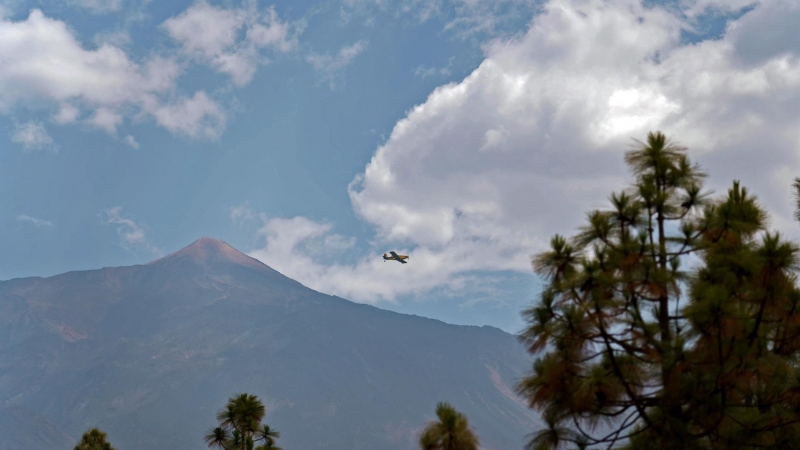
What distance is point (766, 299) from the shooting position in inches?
630

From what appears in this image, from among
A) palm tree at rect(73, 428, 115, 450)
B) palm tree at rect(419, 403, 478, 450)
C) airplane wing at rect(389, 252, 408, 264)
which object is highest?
airplane wing at rect(389, 252, 408, 264)

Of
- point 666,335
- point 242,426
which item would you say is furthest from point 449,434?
point 242,426

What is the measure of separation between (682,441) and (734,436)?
49.3 inches

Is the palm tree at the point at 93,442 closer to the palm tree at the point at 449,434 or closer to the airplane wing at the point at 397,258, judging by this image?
the palm tree at the point at 449,434

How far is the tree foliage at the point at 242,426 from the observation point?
4250 centimetres

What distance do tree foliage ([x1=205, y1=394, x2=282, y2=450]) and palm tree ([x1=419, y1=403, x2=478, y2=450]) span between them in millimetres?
24803

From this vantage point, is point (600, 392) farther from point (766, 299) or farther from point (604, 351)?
point (766, 299)

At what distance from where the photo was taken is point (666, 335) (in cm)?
1627

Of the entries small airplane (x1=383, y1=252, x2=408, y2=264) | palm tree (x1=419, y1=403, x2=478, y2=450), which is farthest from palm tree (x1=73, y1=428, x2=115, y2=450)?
small airplane (x1=383, y1=252, x2=408, y2=264)

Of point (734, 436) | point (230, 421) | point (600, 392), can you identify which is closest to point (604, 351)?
point (600, 392)

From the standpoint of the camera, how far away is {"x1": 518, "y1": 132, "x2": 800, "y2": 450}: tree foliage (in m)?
15.5

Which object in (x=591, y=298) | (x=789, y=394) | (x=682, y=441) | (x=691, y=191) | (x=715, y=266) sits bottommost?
(x=682, y=441)

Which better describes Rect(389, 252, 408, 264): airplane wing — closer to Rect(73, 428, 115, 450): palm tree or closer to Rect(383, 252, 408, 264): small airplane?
Rect(383, 252, 408, 264): small airplane

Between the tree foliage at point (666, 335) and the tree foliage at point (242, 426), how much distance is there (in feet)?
92.3
